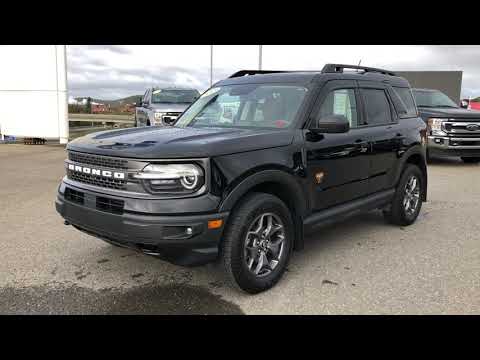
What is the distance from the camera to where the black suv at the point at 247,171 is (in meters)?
3.10

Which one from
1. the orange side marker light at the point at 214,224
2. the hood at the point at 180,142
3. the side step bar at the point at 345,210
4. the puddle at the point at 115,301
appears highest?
the hood at the point at 180,142

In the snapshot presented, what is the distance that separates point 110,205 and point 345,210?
2395 millimetres

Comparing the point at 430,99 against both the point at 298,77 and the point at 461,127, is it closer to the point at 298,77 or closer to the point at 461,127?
the point at 461,127

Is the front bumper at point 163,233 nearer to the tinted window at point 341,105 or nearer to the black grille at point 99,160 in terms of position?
the black grille at point 99,160

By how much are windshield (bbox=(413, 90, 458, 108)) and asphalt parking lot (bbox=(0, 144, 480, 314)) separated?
7.73 meters

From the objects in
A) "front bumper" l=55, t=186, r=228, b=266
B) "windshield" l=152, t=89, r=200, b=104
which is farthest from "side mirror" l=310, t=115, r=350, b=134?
"windshield" l=152, t=89, r=200, b=104

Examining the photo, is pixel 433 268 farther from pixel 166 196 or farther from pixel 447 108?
pixel 447 108

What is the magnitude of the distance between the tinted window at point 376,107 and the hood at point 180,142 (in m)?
1.52

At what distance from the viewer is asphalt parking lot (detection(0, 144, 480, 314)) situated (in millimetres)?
3369

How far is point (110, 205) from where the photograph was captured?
3271 mm

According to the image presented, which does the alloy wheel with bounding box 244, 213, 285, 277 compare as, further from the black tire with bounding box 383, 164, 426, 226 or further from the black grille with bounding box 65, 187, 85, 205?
the black tire with bounding box 383, 164, 426, 226

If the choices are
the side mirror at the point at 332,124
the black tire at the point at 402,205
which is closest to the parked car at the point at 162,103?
the black tire at the point at 402,205
